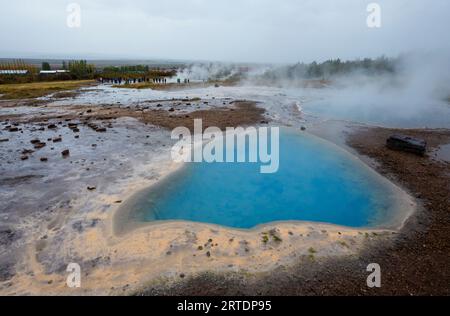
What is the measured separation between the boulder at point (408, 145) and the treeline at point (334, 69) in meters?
38.5

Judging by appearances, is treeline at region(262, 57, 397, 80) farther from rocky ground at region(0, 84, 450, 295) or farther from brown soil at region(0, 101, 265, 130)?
rocky ground at region(0, 84, 450, 295)

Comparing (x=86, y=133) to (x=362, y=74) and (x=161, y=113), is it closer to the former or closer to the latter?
(x=161, y=113)

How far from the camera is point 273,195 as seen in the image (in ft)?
32.0

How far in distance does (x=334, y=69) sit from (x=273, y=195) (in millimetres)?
55064

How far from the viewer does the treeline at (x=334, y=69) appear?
155 feet

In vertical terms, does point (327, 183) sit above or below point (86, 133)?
below

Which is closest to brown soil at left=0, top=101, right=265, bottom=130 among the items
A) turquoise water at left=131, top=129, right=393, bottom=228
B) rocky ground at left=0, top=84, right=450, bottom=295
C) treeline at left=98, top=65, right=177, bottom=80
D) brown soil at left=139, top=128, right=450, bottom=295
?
turquoise water at left=131, top=129, right=393, bottom=228

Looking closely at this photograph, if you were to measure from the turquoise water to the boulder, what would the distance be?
2679 mm

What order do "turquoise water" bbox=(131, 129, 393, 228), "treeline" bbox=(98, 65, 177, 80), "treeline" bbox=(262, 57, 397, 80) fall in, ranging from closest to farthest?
"turquoise water" bbox=(131, 129, 393, 228) < "treeline" bbox=(262, 57, 397, 80) < "treeline" bbox=(98, 65, 177, 80)

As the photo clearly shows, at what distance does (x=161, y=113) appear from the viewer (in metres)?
22.5

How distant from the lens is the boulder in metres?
12.4

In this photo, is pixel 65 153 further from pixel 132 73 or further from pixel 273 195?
pixel 132 73
